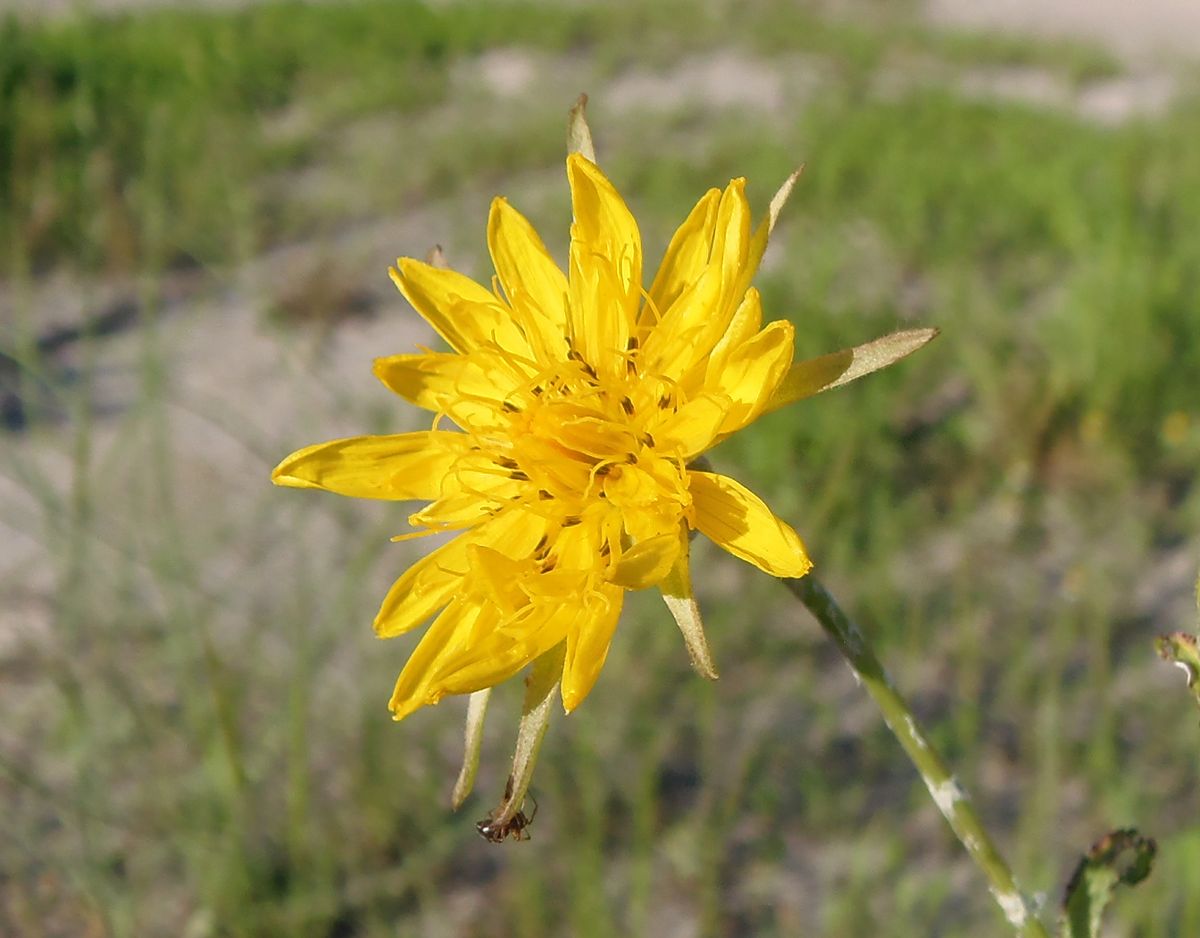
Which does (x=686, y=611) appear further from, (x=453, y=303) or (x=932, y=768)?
(x=453, y=303)

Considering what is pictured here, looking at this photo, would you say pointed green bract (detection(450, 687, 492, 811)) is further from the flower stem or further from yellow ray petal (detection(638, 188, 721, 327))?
yellow ray petal (detection(638, 188, 721, 327))

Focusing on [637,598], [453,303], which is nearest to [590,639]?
[453,303]

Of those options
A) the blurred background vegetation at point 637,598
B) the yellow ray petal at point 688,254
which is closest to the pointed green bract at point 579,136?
the yellow ray petal at point 688,254

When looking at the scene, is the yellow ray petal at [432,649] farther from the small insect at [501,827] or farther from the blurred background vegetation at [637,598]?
the blurred background vegetation at [637,598]

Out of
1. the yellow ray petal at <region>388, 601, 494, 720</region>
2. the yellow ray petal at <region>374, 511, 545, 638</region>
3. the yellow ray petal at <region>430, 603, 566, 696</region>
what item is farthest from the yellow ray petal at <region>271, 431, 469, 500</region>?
the yellow ray petal at <region>430, 603, 566, 696</region>

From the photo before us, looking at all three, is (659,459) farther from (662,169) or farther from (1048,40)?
(1048,40)
